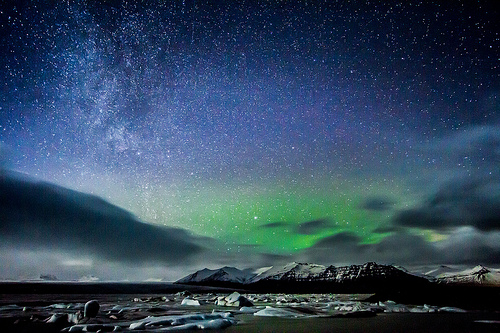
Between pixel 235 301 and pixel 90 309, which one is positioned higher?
pixel 235 301

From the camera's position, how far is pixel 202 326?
15305mm

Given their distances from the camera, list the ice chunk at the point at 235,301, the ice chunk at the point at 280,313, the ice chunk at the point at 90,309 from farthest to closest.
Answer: the ice chunk at the point at 235,301 < the ice chunk at the point at 280,313 < the ice chunk at the point at 90,309

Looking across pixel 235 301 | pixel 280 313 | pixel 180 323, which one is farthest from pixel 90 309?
pixel 235 301

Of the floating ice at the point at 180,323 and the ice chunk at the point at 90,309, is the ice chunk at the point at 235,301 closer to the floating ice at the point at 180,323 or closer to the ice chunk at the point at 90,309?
the floating ice at the point at 180,323

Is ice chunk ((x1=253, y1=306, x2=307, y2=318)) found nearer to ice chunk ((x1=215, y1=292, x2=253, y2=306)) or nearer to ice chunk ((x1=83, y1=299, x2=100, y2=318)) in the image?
ice chunk ((x1=215, y1=292, x2=253, y2=306))

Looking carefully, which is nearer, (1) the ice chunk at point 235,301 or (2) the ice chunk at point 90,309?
(2) the ice chunk at point 90,309

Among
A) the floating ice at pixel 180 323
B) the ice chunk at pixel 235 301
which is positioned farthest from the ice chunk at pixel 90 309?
the ice chunk at pixel 235 301

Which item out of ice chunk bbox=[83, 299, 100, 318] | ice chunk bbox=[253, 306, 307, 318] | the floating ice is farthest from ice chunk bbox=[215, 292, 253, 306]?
ice chunk bbox=[83, 299, 100, 318]

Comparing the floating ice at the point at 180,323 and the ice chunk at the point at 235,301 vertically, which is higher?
the ice chunk at the point at 235,301

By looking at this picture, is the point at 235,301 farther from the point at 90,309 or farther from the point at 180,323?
the point at 180,323

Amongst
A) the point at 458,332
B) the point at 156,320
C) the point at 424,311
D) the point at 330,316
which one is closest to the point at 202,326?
the point at 156,320

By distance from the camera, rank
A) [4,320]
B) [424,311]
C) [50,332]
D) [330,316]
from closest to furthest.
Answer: [50,332], [4,320], [330,316], [424,311]

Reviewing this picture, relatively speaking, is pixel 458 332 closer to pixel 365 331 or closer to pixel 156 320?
pixel 365 331

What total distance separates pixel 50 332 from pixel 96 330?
171cm
